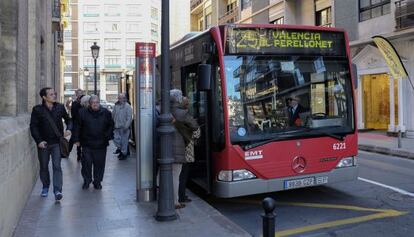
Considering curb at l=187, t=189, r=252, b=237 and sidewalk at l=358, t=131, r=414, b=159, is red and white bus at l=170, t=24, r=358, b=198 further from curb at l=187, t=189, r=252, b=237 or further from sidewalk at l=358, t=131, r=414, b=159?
sidewalk at l=358, t=131, r=414, b=159

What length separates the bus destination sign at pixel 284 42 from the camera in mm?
7684

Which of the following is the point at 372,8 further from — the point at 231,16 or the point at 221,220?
the point at 231,16

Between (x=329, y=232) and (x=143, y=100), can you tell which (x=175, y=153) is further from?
(x=329, y=232)

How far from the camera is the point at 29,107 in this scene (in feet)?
35.5

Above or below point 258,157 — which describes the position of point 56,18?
above

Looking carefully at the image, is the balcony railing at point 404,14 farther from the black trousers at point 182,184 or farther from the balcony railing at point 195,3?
the balcony railing at point 195,3

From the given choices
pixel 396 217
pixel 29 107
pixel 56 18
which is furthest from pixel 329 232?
pixel 56 18

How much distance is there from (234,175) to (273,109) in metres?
1.19

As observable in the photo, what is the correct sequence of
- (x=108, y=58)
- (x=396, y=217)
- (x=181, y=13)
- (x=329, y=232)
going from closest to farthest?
(x=329, y=232) → (x=396, y=217) → (x=108, y=58) → (x=181, y=13)

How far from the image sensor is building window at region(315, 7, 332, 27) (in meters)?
27.3

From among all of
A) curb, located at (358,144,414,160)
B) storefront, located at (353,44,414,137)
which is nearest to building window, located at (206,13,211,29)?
storefront, located at (353,44,414,137)

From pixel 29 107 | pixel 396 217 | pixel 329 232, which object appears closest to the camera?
pixel 329 232

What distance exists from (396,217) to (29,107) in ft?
24.9

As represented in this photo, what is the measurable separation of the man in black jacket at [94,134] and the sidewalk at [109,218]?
0.47 metres
